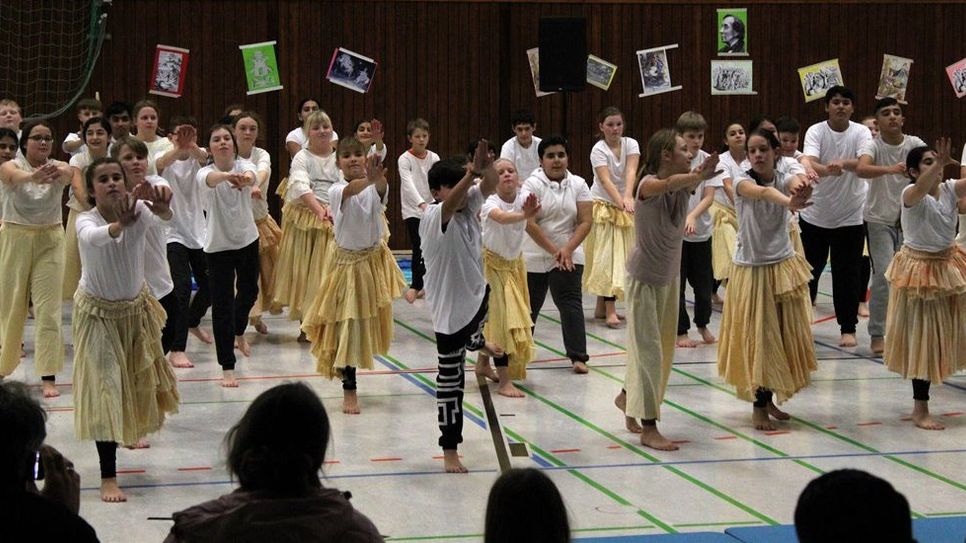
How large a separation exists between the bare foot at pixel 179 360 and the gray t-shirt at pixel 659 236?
3767 mm

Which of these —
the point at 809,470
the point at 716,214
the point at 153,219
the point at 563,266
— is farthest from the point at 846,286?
the point at 153,219

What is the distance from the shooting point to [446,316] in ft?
23.5

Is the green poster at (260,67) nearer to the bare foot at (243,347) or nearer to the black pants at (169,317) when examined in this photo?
the bare foot at (243,347)

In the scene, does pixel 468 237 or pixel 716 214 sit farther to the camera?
pixel 716 214

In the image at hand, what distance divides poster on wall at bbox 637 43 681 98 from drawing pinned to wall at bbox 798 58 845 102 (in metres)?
1.58

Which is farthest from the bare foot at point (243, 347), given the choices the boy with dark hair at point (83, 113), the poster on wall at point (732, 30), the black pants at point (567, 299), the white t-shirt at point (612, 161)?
the poster on wall at point (732, 30)

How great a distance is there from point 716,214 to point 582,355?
8.94ft

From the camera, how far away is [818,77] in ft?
54.0

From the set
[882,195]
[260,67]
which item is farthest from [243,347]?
[260,67]

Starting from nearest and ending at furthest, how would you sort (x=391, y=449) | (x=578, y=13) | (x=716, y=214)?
(x=391, y=449), (x=716, y=214), (x=578, y=13)

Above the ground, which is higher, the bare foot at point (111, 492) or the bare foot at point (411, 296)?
the bare foot at point (411, 296)

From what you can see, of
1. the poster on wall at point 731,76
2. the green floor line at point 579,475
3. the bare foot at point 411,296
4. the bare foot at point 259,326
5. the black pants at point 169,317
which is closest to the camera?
the green floor line at point 579,475

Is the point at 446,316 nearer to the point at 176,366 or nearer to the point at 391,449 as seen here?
the point at 391,449

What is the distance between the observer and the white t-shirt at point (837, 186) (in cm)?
1037
